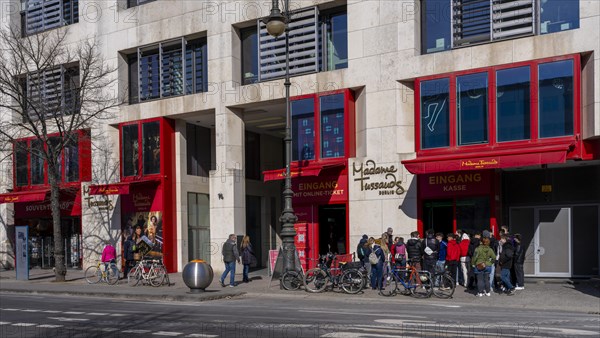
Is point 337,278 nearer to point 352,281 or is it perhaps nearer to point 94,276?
point 352,281

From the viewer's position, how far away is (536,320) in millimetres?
13477

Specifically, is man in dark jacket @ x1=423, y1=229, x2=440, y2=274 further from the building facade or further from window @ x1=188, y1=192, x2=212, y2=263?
window @ x1=188, y1=192, x2=212, y2=263

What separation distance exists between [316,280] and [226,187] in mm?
9047

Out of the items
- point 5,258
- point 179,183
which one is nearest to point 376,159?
point 179,183

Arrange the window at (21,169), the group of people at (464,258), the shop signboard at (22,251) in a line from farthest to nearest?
the window at (21,169)
the shop signboard at (22,251)
the group of people at (464,258)

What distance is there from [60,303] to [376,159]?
38.5 feet

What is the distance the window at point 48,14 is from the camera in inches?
1310

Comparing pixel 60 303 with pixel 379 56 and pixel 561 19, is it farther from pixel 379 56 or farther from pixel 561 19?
pixel 561 19

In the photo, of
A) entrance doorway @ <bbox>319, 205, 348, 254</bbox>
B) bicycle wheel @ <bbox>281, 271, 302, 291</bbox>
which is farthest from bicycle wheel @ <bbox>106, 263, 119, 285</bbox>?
entrance doorway @ <bbox>319, 205, 348, 254</bbox>

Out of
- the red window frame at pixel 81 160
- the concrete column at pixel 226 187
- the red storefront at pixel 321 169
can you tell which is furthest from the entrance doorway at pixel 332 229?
the red window frame at pixel 81 160

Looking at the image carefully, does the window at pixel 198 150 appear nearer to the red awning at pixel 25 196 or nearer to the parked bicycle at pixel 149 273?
the red awning at pixel 25 196

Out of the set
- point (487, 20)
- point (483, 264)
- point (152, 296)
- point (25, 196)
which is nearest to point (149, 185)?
point (25, 196)

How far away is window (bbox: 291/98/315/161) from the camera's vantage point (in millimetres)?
25797

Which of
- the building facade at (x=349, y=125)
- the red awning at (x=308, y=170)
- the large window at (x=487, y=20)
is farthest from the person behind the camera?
A: the red awning at (x=308, y=170)
